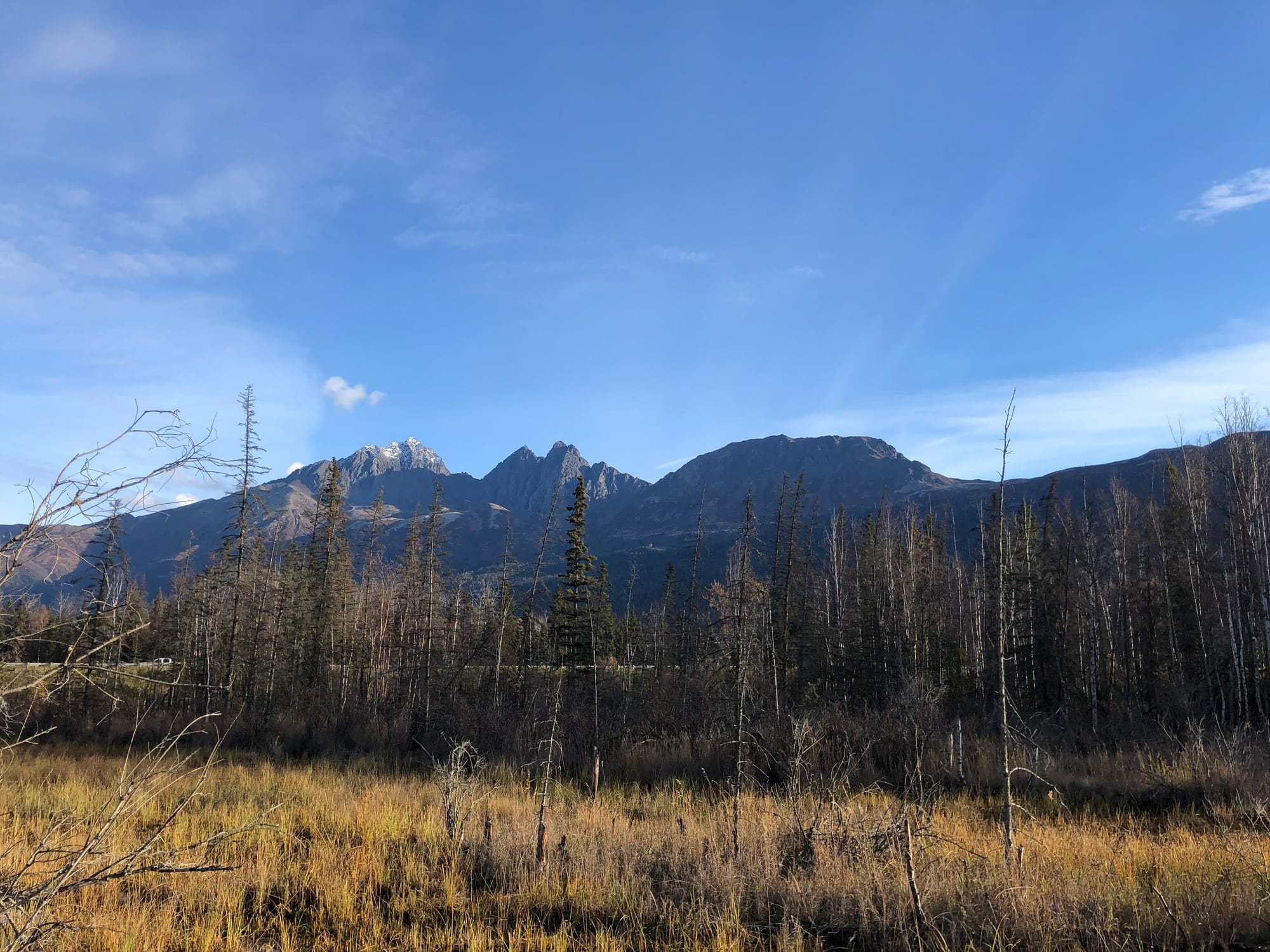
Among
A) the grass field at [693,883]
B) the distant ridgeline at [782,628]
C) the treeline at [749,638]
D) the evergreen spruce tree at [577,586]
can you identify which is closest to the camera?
the grass field at [693,883]

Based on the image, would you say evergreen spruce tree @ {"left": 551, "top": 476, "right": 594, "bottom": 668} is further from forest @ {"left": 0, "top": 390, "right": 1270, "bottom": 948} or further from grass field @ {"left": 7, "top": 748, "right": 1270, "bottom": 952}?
grass field @ {"left": 7, "top": 748, "right": 1270, "bottom": 952}

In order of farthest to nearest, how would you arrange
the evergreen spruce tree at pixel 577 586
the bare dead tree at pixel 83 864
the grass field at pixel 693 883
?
the evergreen spruce tree at pixel 577 586 → the grass field at pixel 693 883 → the bare dead tree at pixel 83 864

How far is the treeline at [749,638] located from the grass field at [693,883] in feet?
5.71

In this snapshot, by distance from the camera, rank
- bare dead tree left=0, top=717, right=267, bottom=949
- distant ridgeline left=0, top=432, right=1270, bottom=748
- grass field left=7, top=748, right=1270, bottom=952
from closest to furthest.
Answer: bare dead tree left=0, top=717, right=267, bottom=949 → grass field left=7, top=748, right=1270, bottom=952 → distant ridgeline left=0, top=432, right=1270, bottom=748

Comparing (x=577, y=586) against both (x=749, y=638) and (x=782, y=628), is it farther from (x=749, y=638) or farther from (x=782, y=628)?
(x=749, y=638)

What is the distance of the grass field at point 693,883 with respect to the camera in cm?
487

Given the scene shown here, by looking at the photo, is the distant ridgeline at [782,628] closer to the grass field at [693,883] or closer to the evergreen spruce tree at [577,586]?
the evergreen spruce tree at [577,586]

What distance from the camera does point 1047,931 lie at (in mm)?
4500

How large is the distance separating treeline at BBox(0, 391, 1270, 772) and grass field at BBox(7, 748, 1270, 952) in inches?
68.5

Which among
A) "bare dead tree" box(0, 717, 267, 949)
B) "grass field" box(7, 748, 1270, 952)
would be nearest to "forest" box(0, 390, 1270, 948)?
"grass field" box(7, 748, 1270, 952)

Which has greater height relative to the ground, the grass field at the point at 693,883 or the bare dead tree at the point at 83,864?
the bare dead tree at the point at 83,864

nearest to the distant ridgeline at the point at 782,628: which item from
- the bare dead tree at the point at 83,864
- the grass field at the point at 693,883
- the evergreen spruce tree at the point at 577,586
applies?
the evergreen spruce tree at the point at 577,586

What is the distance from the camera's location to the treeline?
16891mm

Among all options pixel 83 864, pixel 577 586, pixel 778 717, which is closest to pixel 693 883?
pixel 83 864
